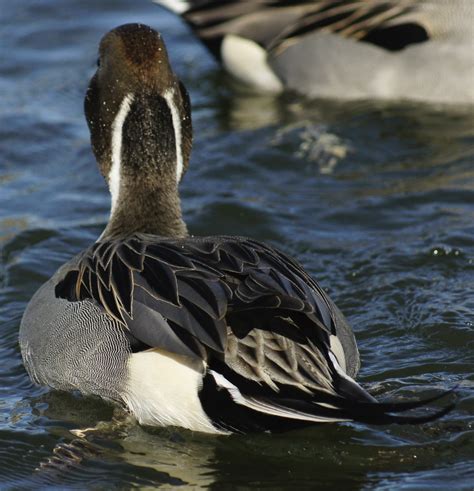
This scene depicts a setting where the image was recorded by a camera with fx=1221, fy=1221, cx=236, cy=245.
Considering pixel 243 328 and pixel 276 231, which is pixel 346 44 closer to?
pixel 276 231

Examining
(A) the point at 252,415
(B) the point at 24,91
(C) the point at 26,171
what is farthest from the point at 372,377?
(B) the point at 24,91

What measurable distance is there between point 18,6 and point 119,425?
7657mm

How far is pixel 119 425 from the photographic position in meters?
5.33

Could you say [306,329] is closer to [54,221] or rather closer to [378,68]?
[54,221]

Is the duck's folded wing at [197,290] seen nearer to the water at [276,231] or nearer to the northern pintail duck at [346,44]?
the water at [276,231]

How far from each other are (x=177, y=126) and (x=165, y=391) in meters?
1.68

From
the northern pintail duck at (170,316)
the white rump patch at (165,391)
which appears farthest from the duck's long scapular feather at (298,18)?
the white rump patch at (165,391)

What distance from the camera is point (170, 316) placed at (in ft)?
16.0

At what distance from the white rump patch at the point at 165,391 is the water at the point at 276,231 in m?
0.14

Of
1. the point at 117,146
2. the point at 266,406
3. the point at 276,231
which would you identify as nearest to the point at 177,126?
the point at 117,146

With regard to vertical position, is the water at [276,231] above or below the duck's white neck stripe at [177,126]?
below

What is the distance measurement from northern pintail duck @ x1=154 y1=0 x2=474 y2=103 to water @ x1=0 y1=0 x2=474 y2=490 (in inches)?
7.6

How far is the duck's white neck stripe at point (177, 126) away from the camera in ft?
19.9

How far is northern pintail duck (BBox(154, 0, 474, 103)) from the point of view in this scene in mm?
9031
